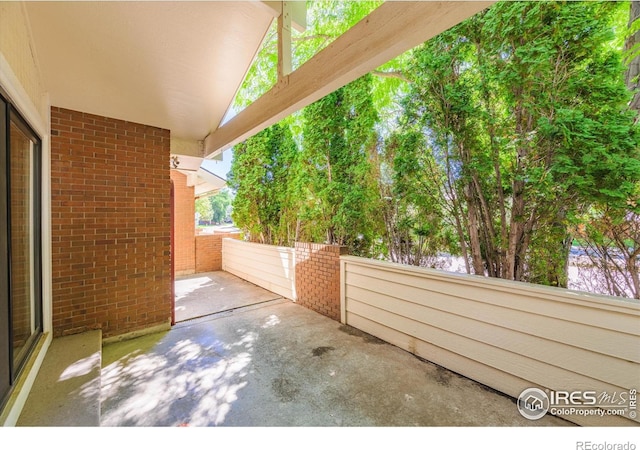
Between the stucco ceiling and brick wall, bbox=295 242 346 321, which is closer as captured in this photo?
the stucco ceiling

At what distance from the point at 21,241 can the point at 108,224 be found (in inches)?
44.8

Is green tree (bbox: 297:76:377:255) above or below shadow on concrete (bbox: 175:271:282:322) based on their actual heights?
above

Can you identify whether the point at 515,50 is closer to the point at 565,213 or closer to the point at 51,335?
the point at 565,213

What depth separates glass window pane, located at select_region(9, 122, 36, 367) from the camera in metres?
1.97

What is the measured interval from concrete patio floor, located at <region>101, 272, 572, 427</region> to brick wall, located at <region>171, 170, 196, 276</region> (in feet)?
14.3

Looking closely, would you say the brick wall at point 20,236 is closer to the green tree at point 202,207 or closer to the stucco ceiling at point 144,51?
the stucco ceiling at point 144,51

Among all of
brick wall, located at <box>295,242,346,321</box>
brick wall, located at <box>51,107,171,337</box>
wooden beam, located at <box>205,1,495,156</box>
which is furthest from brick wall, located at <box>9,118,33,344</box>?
brick wall, located at <box>295,242,346,321</box>

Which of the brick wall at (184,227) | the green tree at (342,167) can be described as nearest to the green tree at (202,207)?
the brick wall at (184,227)

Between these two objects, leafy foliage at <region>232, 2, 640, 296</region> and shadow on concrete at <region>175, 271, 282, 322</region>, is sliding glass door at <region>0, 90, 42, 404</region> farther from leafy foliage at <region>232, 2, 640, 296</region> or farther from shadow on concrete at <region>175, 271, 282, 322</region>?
leafy foliage at <region>232, 2, 640, 296</region>

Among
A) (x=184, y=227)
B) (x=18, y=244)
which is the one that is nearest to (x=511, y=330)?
(x=18, y=244)

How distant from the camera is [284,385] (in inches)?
98.9

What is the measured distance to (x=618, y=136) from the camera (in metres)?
2.09

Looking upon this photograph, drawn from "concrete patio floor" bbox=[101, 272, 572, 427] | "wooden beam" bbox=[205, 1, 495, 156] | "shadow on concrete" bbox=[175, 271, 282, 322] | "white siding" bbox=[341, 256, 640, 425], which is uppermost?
"wooden beam" bbox=[205, 1, 495, 156]

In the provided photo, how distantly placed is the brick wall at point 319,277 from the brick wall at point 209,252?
424cm
